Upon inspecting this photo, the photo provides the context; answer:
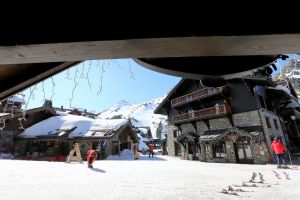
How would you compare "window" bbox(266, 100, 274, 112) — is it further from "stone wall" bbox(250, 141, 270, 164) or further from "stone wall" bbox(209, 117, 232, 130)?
"stone wall" bbox(250, 141, 270, 164)

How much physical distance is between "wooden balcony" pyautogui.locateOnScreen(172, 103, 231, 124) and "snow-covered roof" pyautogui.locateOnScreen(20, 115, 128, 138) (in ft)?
23.6

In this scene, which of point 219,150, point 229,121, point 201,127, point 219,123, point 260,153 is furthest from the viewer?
point 201,127

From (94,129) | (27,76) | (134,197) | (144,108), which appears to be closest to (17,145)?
(94,129)

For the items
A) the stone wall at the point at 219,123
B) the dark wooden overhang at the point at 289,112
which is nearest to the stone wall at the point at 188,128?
the stone wall at the point at 219,123

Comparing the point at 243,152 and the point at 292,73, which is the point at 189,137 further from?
the point at 292,73

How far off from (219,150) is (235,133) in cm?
287

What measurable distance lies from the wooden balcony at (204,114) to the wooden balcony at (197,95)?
1514 millimetres

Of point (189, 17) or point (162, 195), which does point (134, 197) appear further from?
point (189, 17)

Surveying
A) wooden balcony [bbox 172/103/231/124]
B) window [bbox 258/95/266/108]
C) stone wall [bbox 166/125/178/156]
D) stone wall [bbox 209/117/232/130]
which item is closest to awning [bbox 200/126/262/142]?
stone wall [bbox 209/117/232/130]

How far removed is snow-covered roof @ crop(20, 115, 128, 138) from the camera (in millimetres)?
25828

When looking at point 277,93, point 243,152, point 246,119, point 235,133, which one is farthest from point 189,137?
point 277,93

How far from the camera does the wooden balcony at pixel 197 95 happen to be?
22.1 metres

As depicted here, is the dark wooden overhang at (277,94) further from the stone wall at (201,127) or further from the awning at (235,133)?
the stone wall at (201,127)

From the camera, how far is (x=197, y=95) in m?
24.3
